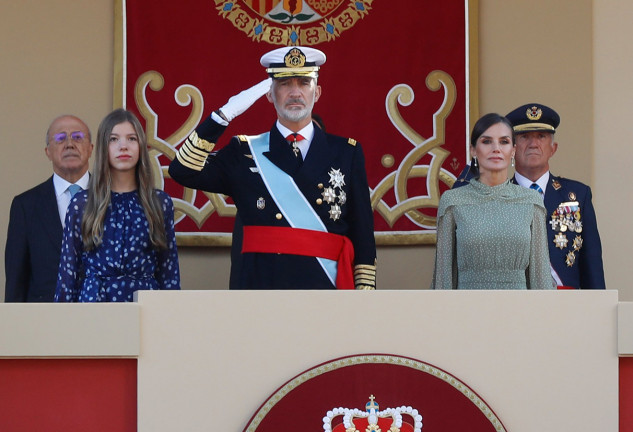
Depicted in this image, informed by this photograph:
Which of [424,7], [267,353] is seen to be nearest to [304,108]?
[267,353]

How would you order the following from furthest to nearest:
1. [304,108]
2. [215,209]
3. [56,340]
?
[215,209]
[304,108]
[56,340]

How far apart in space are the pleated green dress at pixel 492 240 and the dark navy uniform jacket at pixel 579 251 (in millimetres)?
449

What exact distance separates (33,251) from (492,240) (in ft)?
5.71

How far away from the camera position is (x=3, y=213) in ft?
17.3

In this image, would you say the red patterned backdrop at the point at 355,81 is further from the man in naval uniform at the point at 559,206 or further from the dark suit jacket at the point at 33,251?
the dark suit jacket at the point at 33,251

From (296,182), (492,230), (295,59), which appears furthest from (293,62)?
(492,230)

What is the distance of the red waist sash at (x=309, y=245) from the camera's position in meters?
3.75

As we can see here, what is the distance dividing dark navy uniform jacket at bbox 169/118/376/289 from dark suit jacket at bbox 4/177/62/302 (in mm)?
771

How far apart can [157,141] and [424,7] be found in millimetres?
1348

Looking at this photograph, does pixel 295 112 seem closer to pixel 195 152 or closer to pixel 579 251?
pixel 195 152

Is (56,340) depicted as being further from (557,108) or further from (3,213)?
(557,108)

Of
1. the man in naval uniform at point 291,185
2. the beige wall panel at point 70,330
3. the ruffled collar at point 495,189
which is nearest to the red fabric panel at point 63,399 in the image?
the beige wall panel at point 70,330

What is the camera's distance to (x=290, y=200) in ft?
12.6

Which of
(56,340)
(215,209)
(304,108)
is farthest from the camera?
(215,209)
